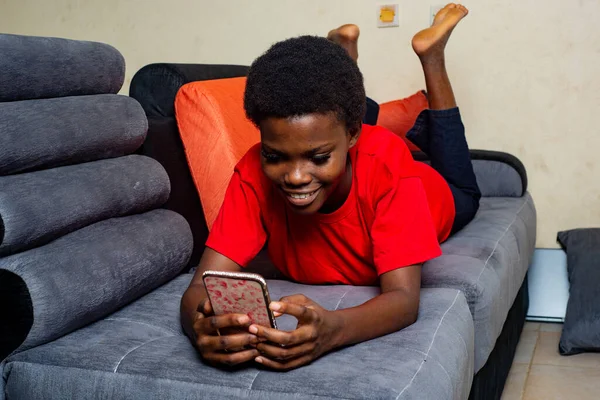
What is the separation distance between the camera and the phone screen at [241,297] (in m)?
1.07

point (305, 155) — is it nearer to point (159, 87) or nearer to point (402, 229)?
point (402, 229)

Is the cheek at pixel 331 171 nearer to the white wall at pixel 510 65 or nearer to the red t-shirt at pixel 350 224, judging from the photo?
the red t-shirt at pixel 350 224

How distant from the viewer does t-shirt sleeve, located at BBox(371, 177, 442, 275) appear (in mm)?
1362

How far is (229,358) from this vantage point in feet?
3.65

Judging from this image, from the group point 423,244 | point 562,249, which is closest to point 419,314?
point 423,244

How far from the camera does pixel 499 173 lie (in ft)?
8.25

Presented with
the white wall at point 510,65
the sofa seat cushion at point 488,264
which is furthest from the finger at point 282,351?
the white wall at point 510,65

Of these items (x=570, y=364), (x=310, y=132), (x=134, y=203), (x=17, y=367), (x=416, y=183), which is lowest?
(x=570, y=364)

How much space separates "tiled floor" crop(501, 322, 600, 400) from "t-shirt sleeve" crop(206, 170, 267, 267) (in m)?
0.96

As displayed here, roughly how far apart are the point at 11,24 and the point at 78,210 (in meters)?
2.28

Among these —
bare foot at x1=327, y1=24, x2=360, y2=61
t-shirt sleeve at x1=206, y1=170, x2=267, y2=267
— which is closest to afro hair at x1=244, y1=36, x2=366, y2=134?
→ t-shirt sleeve at x1=206, y1=170, x2=267, y2=267

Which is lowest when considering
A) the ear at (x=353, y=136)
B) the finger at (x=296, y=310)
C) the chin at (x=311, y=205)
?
the finger at (x=296, y=310)

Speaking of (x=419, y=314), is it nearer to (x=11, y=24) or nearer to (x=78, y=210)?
(x=78, y=210)

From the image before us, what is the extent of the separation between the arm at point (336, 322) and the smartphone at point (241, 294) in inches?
0.8
